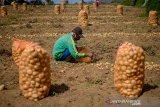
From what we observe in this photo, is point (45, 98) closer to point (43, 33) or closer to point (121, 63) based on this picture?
point (121, 63)

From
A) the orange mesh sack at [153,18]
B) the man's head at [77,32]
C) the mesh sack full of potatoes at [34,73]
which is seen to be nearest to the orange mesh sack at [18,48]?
the man's head at [77,32]

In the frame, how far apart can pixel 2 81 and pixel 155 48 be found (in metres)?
6.35

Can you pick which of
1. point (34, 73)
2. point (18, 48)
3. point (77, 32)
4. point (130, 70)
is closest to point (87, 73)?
point (77, 32)

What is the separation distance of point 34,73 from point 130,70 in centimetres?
194

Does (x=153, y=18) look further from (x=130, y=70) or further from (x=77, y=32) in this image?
(x=130, y=70)

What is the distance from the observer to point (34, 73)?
761cm

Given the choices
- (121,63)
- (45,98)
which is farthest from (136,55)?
(45,98)

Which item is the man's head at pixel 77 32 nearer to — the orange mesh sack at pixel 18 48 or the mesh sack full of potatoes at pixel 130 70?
the orange mesh sack at pixel 18 48

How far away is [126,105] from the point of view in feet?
24.2

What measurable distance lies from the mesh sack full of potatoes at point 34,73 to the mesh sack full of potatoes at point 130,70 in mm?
1509

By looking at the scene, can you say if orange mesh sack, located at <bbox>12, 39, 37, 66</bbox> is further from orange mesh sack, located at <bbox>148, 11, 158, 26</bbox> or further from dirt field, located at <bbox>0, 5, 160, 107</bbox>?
orange mesh sack, located at <bbox>148, 11, 158, 26</bbox>

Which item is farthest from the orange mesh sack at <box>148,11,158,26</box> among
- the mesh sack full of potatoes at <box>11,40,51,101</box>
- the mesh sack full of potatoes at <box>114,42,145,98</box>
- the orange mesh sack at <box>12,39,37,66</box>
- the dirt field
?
the mesh sack full of potatoes at <box>11,40,51,101</box>

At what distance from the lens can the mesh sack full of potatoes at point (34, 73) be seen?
Result: 7.60 meters

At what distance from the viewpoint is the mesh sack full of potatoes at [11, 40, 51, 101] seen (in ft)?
24.9
